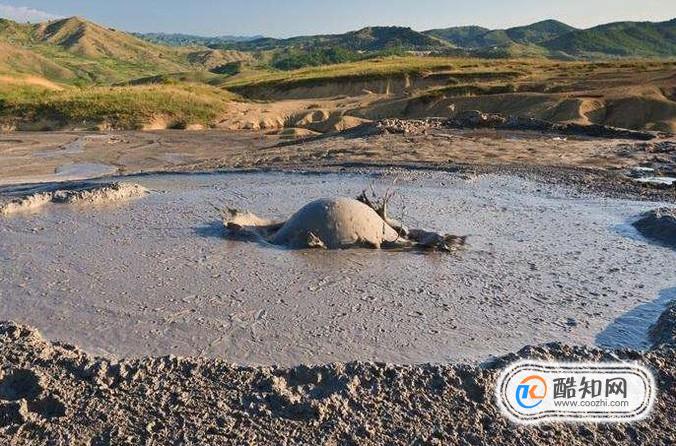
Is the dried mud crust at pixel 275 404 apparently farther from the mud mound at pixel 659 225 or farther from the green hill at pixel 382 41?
the green hill at pixel 382 41

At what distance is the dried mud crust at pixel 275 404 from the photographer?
13.7 ft

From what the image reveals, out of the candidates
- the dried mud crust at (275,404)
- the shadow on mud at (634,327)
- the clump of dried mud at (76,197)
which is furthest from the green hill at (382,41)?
the dried mud crust at (275,404)

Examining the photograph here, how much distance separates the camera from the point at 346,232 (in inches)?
330

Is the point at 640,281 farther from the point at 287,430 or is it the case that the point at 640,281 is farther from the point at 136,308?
the point at 136,308

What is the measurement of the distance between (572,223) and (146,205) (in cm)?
715

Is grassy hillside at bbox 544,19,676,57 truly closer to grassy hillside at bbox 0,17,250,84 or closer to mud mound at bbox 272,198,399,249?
grassy hillside at bbox 0,17,250,84

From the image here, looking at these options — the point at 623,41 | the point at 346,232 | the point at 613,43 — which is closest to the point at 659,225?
the point at 346,232

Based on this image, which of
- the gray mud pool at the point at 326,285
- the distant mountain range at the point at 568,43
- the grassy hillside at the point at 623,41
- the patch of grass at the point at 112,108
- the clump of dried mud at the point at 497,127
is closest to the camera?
the gray mud pool at the point at 326,285

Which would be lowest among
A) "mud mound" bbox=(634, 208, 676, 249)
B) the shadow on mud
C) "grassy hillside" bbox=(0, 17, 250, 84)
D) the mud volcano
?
the shadow on mud

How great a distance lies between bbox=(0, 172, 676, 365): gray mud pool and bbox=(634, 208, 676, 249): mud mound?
24 cm

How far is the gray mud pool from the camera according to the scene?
578cm

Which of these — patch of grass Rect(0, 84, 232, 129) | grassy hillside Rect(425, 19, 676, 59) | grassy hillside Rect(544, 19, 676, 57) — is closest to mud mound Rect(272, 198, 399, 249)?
patch of grass Rect(0, 84, 232, 129)

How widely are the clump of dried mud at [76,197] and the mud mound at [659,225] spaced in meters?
8.65

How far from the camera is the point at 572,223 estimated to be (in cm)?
991
